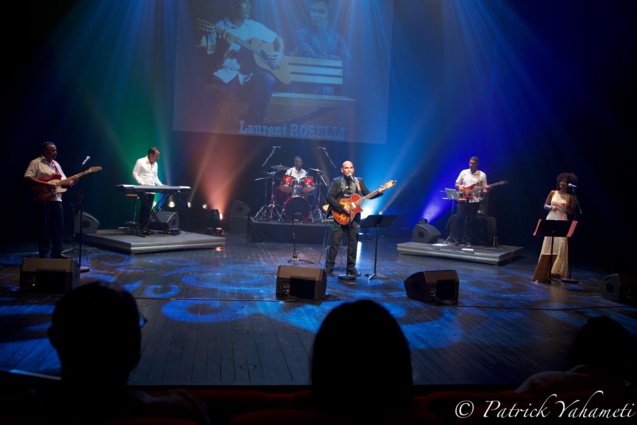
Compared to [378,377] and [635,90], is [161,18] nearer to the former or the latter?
[635,90]

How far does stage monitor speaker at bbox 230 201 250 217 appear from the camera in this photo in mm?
14461

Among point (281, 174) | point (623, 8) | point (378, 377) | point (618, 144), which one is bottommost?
point (378, 377)

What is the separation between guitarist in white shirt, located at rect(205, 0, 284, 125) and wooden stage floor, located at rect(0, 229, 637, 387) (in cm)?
546

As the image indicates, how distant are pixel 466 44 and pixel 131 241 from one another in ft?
35.9

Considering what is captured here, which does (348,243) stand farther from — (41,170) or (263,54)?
(263,54)

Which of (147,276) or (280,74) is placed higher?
(280,74)

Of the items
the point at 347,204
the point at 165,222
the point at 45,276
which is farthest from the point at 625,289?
the point at 165,222

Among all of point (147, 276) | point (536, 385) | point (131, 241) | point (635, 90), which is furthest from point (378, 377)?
point (635, 90)

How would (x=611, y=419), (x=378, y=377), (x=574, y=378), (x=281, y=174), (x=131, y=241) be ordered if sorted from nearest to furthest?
1. (x=378, y=377)
2. (x=611, y=419)
3. (x=574, y=378)
4. (x=131, y=241)
5. (x=281, y=174)

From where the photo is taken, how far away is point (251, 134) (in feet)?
45.6

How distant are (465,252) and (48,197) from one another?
26.6ft

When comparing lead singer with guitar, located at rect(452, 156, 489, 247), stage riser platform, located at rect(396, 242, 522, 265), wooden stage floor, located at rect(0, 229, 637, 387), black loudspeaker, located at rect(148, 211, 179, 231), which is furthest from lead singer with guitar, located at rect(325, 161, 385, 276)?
black loudspeaker, located at rect(148, 211, 179, 231)

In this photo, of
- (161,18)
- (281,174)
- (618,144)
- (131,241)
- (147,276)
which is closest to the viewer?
(147,276)

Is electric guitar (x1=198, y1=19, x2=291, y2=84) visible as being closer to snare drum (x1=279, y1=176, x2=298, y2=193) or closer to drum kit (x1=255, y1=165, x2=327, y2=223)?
drum kit (x1=255, y1=165, x2=327, y2=223)
